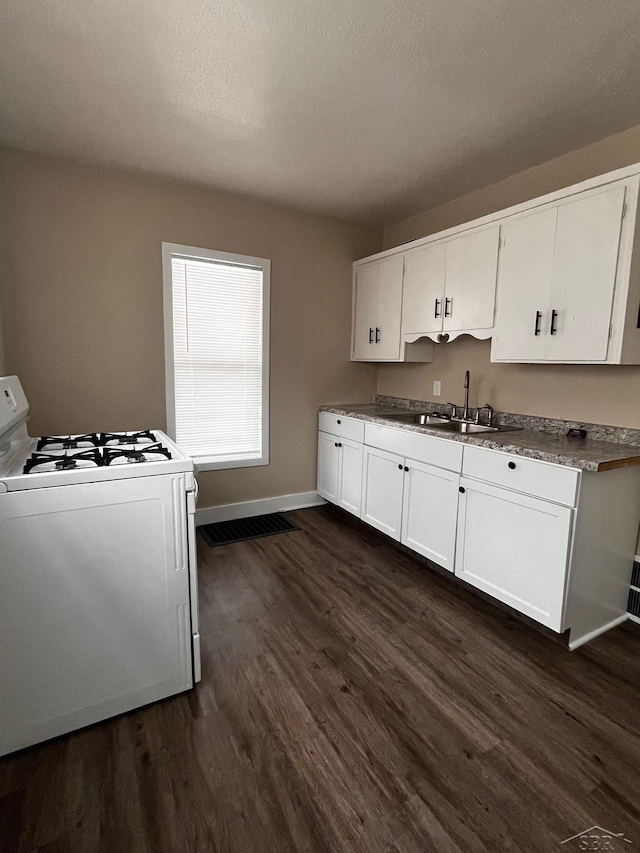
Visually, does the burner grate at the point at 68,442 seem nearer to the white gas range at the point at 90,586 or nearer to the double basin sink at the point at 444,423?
the white gas range at the point at 90,586

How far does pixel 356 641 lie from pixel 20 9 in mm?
2884

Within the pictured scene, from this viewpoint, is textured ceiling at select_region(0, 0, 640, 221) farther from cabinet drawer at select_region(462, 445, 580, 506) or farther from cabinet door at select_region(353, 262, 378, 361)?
cabinet drawer at select_region(462, 445, 580, 506)

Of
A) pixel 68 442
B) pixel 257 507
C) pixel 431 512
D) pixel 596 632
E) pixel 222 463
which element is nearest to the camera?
pixel 68 442

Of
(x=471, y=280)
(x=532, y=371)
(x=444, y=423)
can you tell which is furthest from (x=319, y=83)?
(x=444, y=423)

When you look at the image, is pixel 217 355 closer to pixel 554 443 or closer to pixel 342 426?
pixel 342 426

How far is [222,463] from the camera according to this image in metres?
3.47

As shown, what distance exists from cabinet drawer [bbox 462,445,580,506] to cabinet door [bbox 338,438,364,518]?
1042 millimetres

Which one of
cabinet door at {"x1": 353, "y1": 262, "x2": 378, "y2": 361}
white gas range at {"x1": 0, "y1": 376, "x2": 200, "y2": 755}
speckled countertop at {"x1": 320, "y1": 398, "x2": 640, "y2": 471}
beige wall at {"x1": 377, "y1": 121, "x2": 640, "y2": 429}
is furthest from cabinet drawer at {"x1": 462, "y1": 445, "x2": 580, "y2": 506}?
cabinet door at {"x1": 353, "y1": 262, "x2": 378, "y2": 361}

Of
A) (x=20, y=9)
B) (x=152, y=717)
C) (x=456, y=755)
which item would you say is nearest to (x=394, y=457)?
(x=456, y=755)

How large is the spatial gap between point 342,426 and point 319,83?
2207mm

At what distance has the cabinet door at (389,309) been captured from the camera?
333 centimetres

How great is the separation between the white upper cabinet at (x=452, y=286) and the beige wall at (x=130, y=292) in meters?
0.85

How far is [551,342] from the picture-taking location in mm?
2301

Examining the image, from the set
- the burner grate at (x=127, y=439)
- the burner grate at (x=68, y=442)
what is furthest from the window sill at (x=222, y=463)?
the burner grate at (x=68, y=442)
